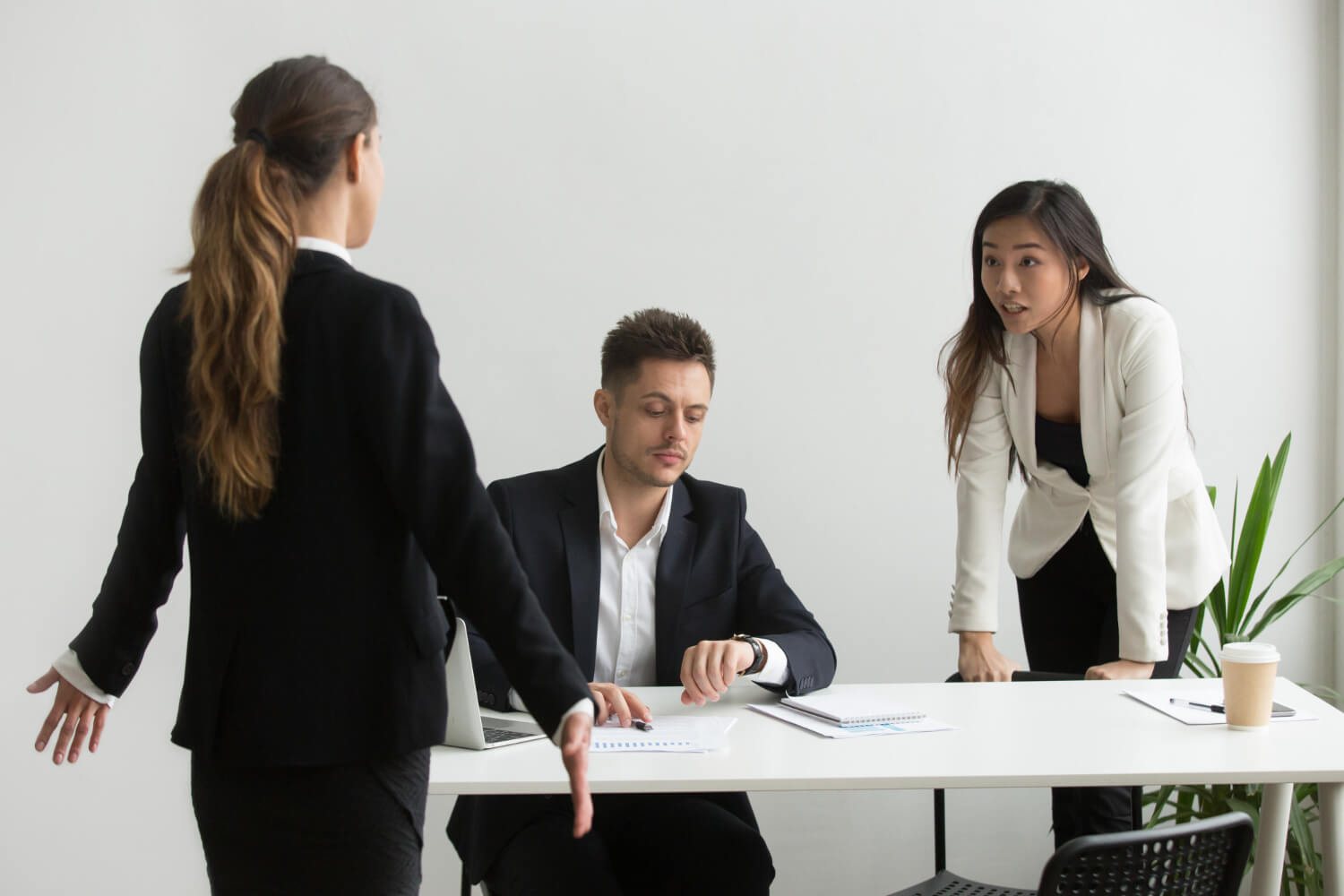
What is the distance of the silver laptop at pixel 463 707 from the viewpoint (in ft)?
5.30

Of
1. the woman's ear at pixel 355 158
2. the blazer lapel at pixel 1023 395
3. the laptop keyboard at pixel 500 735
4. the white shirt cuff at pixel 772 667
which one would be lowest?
the laptop keyboard at pixel 500 735

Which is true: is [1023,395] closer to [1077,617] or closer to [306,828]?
[1077,617]

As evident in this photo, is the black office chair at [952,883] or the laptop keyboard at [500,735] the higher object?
the laptop keyboard at [500,735]

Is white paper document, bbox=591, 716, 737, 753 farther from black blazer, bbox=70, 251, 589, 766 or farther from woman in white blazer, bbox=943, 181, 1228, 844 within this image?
woman in white blazer, bbox=943, 181, 1228, 844

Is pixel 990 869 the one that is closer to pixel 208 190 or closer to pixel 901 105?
pixel 901 105

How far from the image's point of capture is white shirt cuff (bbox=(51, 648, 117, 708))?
127 cm

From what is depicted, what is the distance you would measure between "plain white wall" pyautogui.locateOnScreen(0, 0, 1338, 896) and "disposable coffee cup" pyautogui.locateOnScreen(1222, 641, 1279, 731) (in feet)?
5.15

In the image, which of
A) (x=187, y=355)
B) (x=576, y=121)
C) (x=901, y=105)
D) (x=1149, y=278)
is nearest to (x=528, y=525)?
(x=187, y=355)

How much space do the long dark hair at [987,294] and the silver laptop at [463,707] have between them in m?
1.26

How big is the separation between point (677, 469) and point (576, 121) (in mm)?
1502

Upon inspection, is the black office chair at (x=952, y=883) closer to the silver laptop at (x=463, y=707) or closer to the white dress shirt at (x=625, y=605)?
the white dress shirt at (x=625, y=605)

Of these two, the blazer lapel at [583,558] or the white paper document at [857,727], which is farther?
the blazer lapel at [583,558]

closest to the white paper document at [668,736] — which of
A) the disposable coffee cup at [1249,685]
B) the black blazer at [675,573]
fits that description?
the black blazer at [675,573]

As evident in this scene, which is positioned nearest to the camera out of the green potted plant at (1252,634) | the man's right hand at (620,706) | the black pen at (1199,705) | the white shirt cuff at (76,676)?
the white shirt cuff at (76,676)
